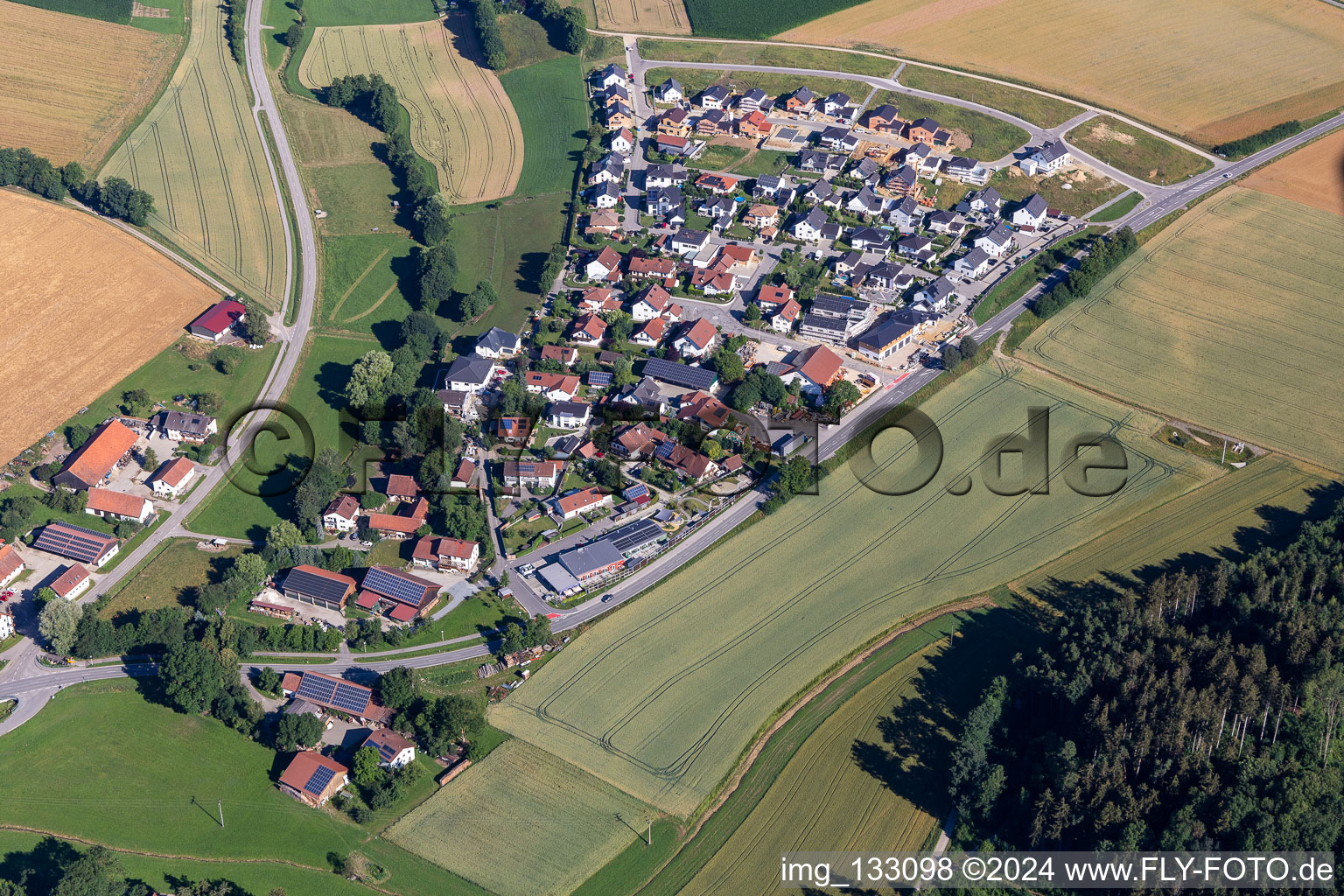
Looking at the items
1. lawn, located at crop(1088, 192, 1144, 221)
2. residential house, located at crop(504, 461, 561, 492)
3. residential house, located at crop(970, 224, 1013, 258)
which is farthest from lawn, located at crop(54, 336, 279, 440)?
lawn, located at crop(1088, 192, 1144, 221)

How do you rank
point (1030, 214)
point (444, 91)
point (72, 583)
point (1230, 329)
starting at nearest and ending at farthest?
point (72, 583), point (1230, 329), point (1030, 214), point (444, 91)

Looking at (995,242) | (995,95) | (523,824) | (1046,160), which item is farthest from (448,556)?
(995,95)

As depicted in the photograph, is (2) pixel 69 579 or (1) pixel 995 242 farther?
(1) pixel 995 242

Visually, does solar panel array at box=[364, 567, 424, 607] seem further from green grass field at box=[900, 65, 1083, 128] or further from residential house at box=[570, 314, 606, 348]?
green grass field at box=[900, 65, 1083, 128]

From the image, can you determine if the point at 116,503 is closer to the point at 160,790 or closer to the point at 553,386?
the point at 160,790

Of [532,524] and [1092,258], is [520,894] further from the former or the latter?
[1092,258]

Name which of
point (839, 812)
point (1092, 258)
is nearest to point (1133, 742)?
point (839, 812)

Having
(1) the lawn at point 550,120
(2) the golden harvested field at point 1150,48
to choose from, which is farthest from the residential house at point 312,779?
(2) the golden harvested field at point 1150,48

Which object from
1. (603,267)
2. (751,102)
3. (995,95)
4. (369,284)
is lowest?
(603,267)
